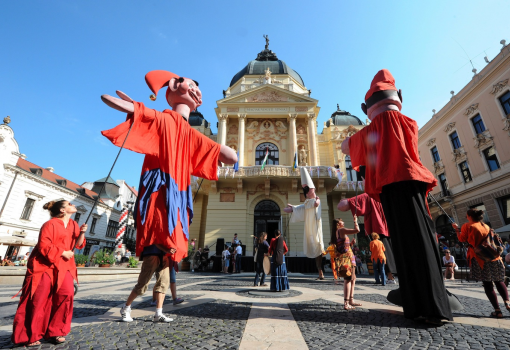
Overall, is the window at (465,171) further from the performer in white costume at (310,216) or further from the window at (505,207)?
the performer in white costume at (310,216)

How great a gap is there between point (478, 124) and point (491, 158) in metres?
2.87

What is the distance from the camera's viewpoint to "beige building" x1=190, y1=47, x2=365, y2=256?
651 inches

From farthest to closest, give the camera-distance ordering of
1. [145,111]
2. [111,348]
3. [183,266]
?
1. [183,266]
2. [145,111]
3. [111,348]

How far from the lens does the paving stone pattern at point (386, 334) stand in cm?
181

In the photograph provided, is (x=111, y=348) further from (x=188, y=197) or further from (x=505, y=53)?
(x=505, y=53)

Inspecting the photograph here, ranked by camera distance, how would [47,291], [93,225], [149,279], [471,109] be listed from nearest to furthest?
[47,291] → [149,279] → [471,109] → [93,225]

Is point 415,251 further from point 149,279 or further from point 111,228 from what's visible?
point 111,228

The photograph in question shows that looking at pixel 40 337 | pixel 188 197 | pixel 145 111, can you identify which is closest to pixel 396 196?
pixel 188 197

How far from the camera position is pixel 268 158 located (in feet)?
65.9

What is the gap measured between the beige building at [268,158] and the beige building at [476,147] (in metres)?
7.50

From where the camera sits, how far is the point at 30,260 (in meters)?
1.98

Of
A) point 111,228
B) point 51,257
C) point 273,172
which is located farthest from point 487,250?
point 111,228

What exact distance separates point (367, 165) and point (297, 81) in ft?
77.1

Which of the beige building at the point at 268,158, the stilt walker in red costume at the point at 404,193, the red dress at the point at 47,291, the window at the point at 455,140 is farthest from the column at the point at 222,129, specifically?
the window at the point at 455,140
